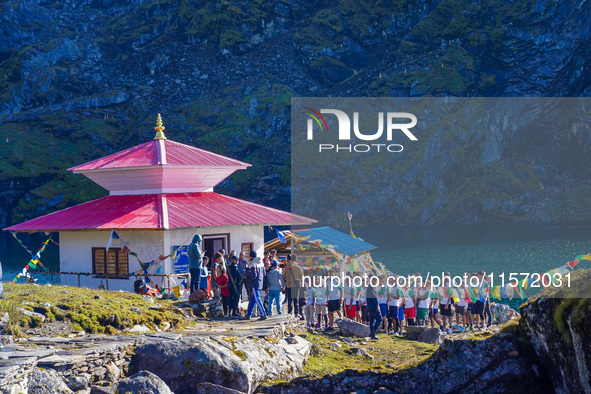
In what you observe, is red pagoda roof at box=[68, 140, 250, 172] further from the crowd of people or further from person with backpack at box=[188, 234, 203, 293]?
person with backpack at box=[188, 234, 203, 293]

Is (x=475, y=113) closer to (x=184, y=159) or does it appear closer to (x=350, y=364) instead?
(x=184, y=159)

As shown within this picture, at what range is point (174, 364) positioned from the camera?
44.8 feet

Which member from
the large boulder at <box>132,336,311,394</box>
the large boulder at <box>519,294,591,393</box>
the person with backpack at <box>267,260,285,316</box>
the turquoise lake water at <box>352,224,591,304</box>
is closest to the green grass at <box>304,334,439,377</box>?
the person with backpack at <box>267,260,285,316</box>

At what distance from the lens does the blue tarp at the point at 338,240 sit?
33.7 metres

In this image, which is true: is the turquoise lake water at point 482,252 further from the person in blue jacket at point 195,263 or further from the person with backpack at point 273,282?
the person in blue jacket at point 195,263

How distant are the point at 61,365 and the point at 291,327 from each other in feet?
28.0

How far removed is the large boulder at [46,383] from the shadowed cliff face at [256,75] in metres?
113

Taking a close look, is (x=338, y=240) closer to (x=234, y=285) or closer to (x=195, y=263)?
(x=195, y=263)

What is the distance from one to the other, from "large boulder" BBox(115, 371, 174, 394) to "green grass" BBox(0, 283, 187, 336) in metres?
3.21

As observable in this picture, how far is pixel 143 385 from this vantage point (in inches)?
484

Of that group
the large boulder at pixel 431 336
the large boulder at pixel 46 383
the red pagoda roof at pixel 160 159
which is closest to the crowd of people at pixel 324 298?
the large boulder at pixel 431 336

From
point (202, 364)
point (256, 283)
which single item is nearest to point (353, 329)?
point (256, 283)

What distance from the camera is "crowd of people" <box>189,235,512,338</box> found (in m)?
19.6

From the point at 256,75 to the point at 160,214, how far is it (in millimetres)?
131026
